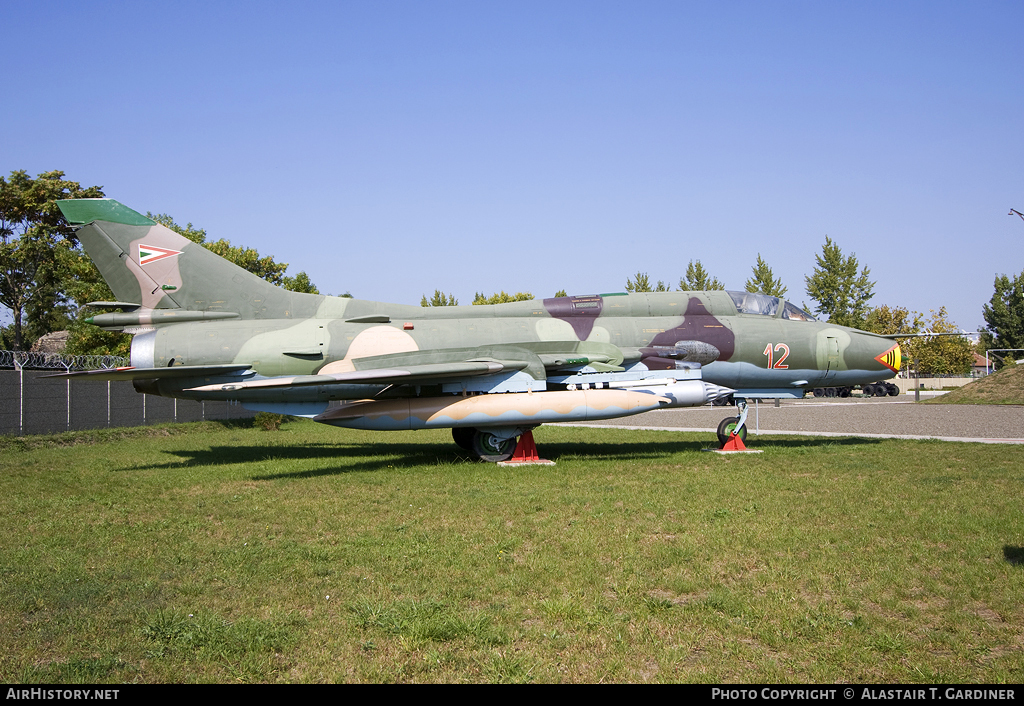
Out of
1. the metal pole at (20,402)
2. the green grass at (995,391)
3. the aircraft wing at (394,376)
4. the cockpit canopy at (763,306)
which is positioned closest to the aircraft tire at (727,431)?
the cockpit canopy at (763,306)

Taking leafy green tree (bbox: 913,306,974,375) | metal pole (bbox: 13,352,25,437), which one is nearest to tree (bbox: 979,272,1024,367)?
leafy green tree (bbox: 913,306,974,375)

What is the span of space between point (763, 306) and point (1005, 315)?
259 feet

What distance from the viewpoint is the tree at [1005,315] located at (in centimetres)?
7650

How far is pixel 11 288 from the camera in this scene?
3756cm

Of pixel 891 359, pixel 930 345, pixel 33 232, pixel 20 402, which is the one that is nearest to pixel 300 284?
pixel 33 232

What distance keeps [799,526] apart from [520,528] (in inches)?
118

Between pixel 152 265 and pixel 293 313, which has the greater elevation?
pixel 152 265

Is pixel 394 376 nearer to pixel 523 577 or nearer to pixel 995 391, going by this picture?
pixel 523 577

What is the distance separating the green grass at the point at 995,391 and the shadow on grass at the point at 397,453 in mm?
23205

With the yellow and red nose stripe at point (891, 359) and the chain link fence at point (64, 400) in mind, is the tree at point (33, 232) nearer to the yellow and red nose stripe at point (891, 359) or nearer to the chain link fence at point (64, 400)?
the chain link fence at point (64, 400)

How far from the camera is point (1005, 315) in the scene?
78.4m

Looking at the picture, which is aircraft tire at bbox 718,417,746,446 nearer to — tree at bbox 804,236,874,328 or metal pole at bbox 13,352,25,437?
metal pole at bbox 13,352,25,437
